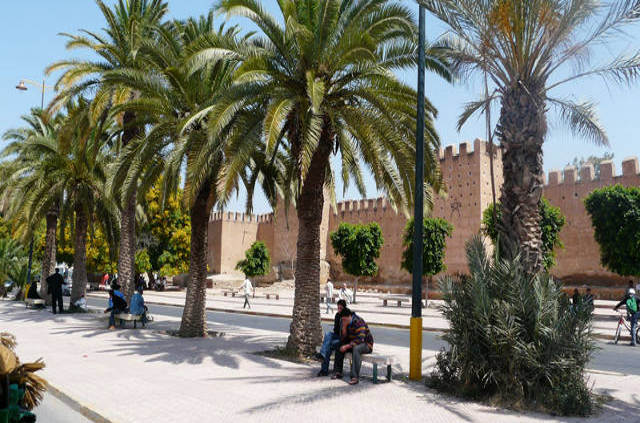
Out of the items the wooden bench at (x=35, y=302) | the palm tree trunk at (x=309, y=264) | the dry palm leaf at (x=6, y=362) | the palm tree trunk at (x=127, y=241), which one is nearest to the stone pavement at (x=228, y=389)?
the palm tree trunk at (x=309, y=264)

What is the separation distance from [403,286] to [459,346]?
107ft

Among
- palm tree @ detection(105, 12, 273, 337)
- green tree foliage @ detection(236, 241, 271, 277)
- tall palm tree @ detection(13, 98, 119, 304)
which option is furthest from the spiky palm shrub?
green tree foliage @ detection(236, 241, 271, 277)

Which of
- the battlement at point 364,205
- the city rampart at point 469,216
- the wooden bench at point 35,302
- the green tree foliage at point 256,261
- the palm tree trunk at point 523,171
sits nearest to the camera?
the palm tree trunk at point 523,171

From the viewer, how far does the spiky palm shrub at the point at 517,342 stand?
6.01 metres

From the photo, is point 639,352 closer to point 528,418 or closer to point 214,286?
point 528,418

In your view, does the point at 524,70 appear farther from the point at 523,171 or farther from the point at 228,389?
the point at 228,389

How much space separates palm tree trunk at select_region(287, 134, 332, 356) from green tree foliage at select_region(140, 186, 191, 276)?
28527mm

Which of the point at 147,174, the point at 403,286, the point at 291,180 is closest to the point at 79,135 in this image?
the point at 147,174

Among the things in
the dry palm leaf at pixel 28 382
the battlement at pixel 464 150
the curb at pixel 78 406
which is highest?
the battlement at pixel 464 150

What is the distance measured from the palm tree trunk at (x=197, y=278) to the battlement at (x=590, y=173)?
2568 cm

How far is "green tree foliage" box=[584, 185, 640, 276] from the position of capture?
827 inches

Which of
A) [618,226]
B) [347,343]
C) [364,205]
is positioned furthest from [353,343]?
[364,205]

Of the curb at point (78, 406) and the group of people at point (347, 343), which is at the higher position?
the group of people at point (347, 343)

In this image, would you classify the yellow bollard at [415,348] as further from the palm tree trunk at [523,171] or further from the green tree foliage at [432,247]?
the green tree foliage at [432,247]
